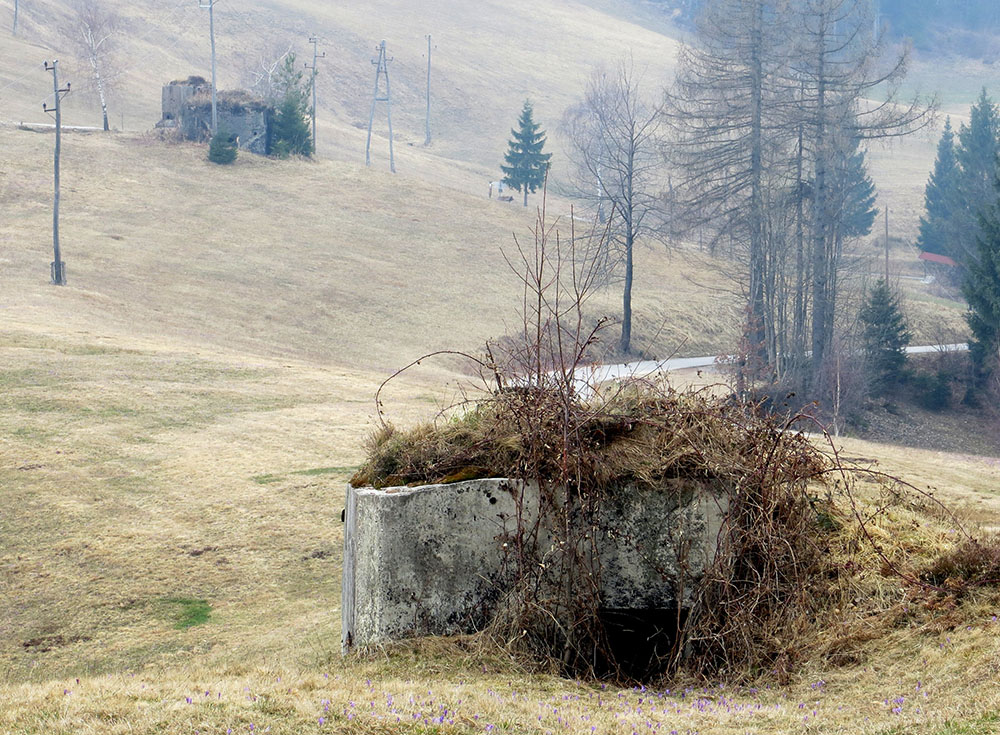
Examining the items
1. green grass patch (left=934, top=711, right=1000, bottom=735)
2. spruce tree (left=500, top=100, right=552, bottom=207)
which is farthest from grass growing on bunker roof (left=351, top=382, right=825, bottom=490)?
spruce tree (left=500, top=100, right=552, bottom=207)

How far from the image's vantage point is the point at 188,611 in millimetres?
11453

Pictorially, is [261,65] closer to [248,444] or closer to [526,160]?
[526,160]

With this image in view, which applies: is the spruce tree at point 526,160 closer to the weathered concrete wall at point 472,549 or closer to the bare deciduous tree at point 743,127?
the bare deciduous tree at point 743,127

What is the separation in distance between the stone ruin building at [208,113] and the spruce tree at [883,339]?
38.0 meters

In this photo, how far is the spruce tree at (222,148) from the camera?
2253 inches

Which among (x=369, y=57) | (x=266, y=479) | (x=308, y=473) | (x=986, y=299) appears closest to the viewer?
(x=266, y=479)

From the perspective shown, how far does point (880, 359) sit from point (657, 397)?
3260 centimetres

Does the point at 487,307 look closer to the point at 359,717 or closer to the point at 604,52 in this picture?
the point at 359,717

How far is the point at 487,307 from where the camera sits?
43719mm

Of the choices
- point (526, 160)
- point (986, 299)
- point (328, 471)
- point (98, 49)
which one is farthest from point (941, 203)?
point (328, 471)

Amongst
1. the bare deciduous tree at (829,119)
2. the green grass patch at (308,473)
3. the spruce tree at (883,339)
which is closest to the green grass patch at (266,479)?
the green grass patch at (308,473)

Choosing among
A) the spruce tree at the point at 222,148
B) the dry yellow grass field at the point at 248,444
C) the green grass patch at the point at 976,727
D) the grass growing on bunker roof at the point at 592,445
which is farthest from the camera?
the spruce tree at the point at 222,148

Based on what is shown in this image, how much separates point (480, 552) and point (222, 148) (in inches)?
2112

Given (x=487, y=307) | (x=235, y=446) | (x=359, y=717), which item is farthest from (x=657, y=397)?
(x=487, y=307)
